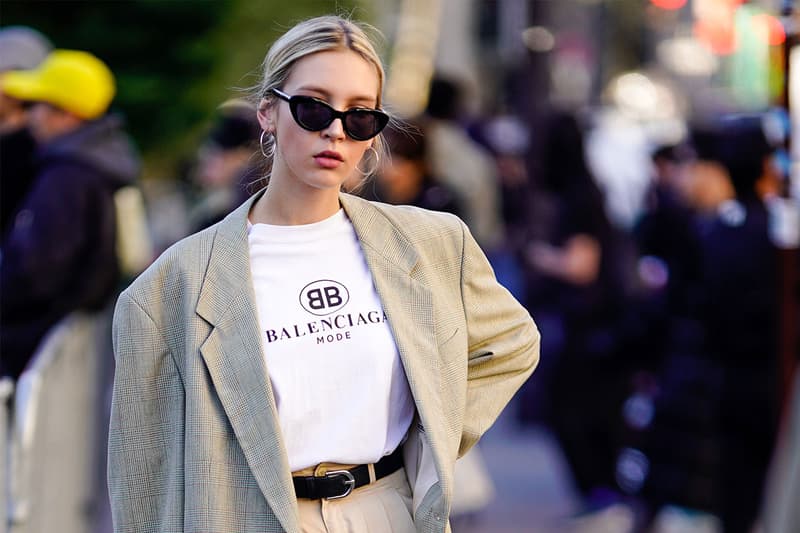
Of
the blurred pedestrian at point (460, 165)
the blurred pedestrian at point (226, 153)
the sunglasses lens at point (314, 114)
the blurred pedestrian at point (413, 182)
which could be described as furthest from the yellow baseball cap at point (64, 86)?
the sunglasses lens at point (314, 114)

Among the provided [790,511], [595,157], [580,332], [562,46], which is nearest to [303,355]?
[790,511]

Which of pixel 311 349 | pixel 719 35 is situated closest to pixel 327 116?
pixel 311 349

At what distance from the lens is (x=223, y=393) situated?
3.07 m

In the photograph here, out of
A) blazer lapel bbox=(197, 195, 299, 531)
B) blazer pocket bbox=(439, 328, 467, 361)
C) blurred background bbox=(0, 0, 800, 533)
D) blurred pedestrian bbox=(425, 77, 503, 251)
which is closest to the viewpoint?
blazer lapel bbox=(197, 195, 299, 531)

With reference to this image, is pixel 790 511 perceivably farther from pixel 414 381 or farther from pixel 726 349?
pixel 414 381

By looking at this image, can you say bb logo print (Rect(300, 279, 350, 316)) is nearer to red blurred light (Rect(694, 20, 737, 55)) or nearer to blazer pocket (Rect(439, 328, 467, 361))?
blazer pocket (Rect(439, 328, 467, 361))

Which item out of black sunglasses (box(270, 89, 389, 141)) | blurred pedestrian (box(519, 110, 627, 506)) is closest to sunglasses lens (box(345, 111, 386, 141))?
black sunglasses (box(270, 89, 389, 141))

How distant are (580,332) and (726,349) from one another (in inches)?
68.7

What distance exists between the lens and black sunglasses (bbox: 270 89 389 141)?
10.4ft

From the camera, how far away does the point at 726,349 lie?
6.86 m

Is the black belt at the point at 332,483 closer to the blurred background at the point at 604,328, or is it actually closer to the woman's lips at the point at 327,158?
the woman's lips at the point at 327,158

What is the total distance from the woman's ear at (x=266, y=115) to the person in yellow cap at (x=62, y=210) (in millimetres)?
3265

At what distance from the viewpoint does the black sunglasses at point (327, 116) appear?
3.16 m

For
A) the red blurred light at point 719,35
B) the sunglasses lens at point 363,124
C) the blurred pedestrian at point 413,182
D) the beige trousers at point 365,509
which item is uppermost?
the red blurred light at point 719,35
